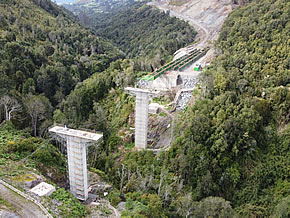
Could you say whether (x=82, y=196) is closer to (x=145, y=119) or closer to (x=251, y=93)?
(x=145, y=119)

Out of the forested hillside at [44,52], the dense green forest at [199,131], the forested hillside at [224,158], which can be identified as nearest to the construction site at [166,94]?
the dense green forest at [199,131]

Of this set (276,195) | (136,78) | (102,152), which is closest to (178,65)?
(136,78)

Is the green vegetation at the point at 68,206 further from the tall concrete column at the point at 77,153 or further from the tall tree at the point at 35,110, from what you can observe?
the tall tree at the point at 35,110

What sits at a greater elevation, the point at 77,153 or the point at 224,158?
the point at 77,153

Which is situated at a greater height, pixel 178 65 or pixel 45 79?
pixel 178 65

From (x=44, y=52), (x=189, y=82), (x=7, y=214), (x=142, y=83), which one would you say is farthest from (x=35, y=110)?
(x=44, y=52)

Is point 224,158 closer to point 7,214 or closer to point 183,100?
point 183,100
